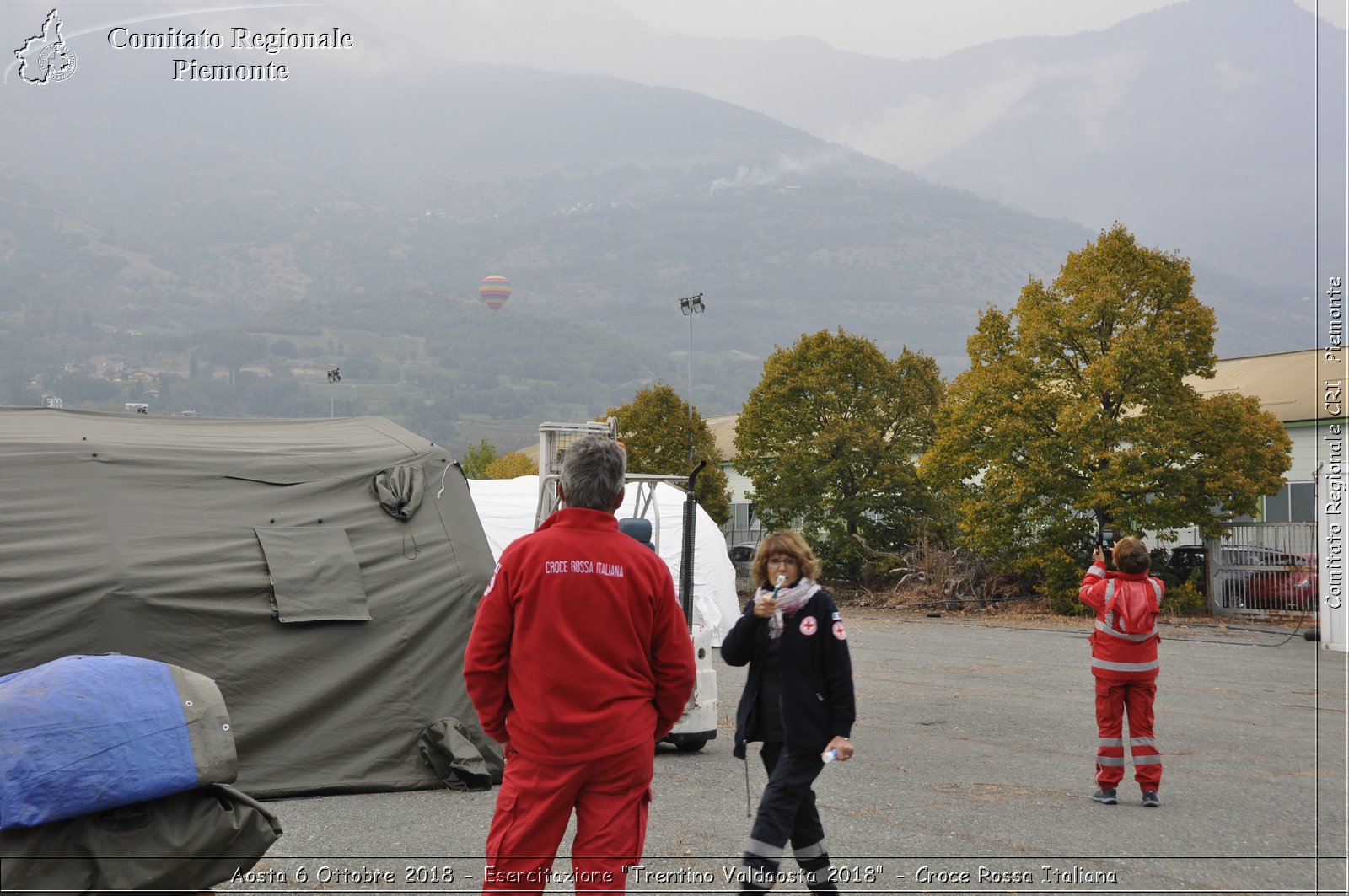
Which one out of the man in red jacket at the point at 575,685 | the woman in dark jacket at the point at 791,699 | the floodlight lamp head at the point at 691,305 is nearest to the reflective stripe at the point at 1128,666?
the woman in dark jacket at the point at 791,699

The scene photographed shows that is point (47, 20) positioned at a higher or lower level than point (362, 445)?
higher

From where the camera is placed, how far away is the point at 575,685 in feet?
11.4

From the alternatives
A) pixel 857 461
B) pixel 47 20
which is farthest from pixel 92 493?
pixel 857 461

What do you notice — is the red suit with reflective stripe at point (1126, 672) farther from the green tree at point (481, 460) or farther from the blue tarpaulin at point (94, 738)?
the green tree at point (481, 460)

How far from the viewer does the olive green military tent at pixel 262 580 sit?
23.2 feet

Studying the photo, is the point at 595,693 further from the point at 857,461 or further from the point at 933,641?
the point at 857,461

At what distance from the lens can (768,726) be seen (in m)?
4.77

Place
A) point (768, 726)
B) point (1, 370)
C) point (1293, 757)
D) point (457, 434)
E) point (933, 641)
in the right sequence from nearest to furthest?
point (768, 726) < point (1293, 757) < point (933, 641) < point (457, 434) < point (1, 370)

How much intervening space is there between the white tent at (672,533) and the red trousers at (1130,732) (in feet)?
32.8

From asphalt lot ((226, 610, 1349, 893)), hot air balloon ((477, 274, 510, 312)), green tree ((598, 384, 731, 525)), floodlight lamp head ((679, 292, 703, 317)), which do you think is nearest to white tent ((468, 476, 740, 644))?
asphalt lot ((226, 610, 1349, 893))

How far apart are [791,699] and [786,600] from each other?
1.35 feet

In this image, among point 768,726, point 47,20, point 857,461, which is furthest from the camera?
point 857,461

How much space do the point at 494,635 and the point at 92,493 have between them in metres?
5.31

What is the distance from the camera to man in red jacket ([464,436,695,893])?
3.43 m
